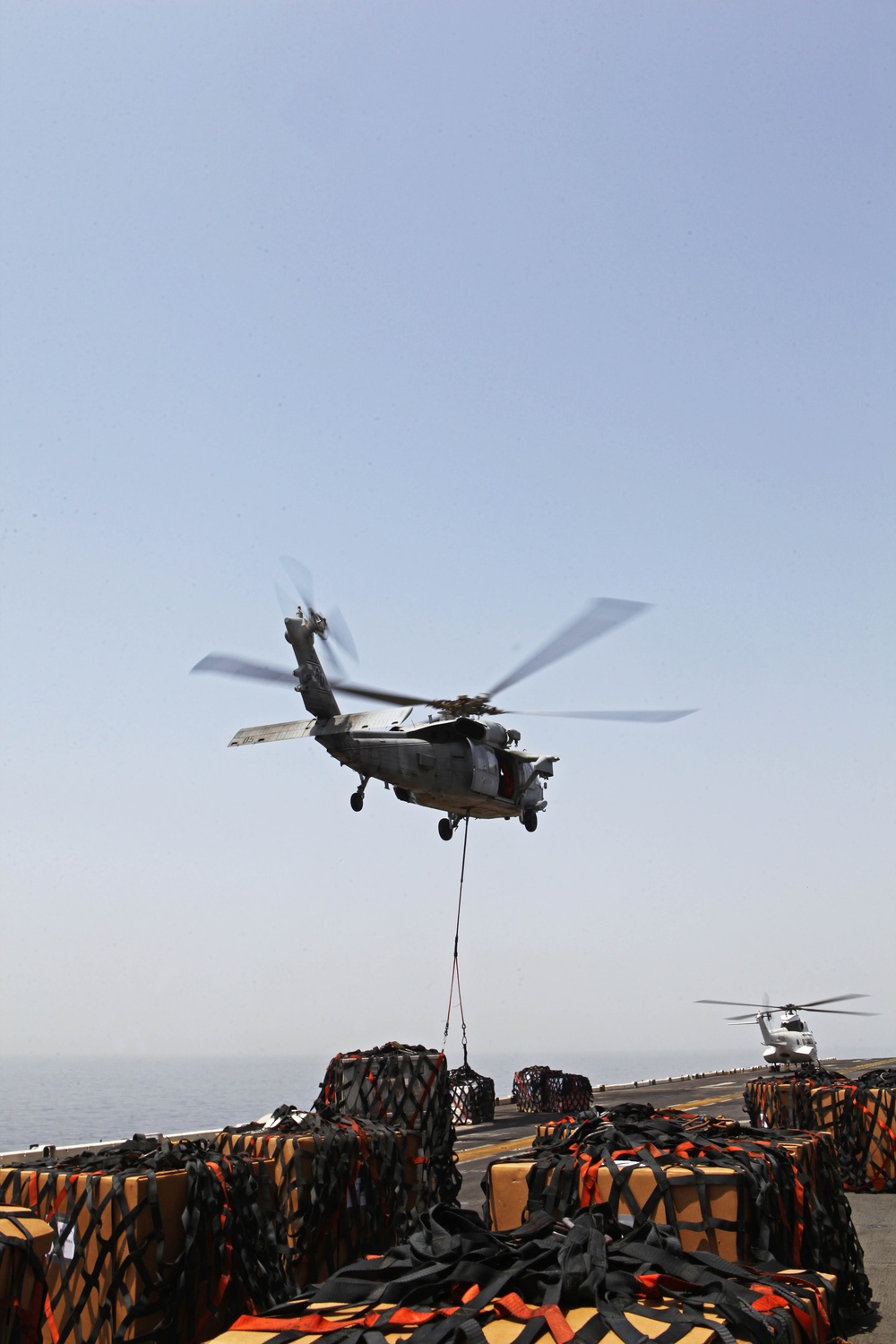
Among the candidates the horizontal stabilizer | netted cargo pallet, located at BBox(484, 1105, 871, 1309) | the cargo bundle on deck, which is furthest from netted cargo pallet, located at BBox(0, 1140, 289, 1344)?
the horizontal stabilizer

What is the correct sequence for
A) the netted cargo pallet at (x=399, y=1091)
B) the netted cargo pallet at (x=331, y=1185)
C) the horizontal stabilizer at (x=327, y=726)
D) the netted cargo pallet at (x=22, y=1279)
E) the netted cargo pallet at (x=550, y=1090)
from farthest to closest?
the netted cargo pallet at (x=550, y=1090), the horizontal stabilizer at (x=327, y=726), the netted cargo pallet at (x=399, y=1091), the netted cargo pallet at (x=331, y=1185), the netted cargo pallet at (x=22, y=1279)

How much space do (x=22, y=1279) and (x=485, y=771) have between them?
23412 mm

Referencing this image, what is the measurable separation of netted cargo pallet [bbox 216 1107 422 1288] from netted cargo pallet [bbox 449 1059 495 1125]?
21.5 meters

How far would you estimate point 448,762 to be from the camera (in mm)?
28359

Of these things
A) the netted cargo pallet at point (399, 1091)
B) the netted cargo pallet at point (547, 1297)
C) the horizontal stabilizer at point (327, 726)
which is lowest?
the netted cargo pallet at point (547, 1297)

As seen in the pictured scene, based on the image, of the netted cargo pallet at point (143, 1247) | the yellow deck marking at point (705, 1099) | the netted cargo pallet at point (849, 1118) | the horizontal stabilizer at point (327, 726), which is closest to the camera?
the netted cargo pallet at point (143, 1247)

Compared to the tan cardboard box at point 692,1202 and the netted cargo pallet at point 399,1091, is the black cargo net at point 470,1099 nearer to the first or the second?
the netted cargo pallet at point 399,1091

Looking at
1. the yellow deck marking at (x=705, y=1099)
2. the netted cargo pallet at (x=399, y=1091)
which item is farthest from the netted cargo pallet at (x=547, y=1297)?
the yellow deck marking at (x=705, y=1099)

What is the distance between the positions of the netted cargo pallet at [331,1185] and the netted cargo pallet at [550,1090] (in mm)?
25448

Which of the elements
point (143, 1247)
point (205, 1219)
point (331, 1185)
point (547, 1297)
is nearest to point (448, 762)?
point (331, 1185)

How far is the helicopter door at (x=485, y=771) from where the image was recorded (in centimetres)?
2895

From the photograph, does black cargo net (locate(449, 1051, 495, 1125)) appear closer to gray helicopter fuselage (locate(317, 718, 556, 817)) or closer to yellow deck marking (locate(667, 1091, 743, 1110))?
yellow deck marking (locate(667, 1091, 743, 1110))

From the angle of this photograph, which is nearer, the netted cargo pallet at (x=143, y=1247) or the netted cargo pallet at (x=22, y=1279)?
the netted cargo pallet at (x=22, y=1279)

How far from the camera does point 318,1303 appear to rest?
13.8 ft
